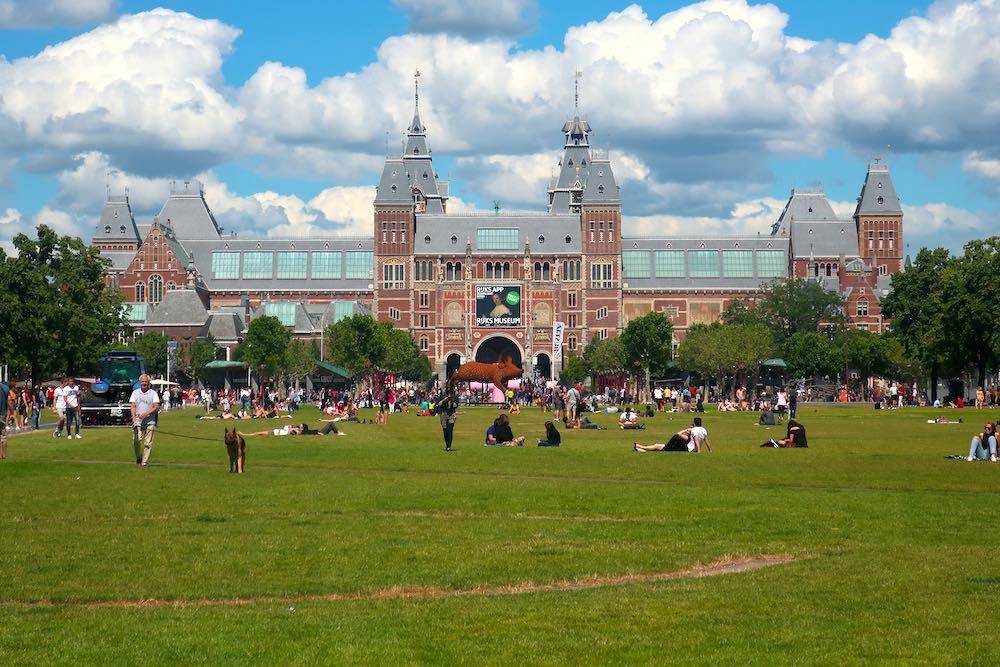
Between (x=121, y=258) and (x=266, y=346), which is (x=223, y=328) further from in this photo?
(x=266, y=346)

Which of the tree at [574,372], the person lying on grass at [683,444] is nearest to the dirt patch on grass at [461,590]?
the person lying on grass at [683,444]

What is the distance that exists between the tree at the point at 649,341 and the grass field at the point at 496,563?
306 ft

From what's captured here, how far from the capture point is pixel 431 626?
14.6 m

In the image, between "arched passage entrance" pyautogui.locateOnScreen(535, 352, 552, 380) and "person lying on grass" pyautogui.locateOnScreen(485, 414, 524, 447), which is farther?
"arched passage entrance" pyautogui.locateOnScreen(535, 352, 552, 380)

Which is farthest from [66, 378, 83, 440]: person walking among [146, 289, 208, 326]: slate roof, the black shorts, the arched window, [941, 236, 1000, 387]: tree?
the arched window

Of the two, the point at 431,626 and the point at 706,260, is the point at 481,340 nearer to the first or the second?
the point at 706,260

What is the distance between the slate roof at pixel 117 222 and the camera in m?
194

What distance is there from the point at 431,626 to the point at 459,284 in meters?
169

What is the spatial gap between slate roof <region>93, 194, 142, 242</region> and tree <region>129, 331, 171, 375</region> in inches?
1706

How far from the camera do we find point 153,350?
147750mm

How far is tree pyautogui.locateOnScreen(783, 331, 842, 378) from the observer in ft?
462

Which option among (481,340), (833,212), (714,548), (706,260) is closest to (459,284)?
(481,340)

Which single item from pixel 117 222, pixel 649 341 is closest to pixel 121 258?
pixel 117 222

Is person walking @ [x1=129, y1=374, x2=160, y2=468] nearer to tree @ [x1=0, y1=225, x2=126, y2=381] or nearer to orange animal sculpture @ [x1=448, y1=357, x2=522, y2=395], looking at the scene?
tree @ [x1=0, y1=225, x2=126, y2=381]
